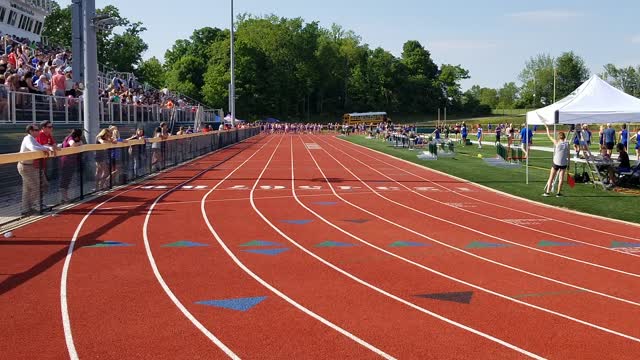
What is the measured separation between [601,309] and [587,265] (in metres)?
2.27

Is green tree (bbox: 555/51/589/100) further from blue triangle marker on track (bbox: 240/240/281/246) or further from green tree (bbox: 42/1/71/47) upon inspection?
blue triangle marker on track (bbox: 240/240/281/246)

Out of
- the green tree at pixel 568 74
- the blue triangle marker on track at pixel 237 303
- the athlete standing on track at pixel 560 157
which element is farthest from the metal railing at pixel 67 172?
the green tree at pixel 568 74

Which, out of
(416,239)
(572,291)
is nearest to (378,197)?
(416,239)

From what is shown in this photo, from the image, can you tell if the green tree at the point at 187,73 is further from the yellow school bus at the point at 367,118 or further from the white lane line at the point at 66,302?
the white lane line at the point at 66,302

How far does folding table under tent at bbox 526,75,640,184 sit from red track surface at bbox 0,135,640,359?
14.2 feet

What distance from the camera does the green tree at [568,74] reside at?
139750 mm

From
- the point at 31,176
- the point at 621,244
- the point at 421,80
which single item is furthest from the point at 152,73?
the point at 621,244

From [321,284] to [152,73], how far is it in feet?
373

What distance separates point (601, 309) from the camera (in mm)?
6926

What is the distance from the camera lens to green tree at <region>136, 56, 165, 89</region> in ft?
343

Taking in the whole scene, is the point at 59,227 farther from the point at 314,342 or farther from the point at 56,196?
the point at 314,342

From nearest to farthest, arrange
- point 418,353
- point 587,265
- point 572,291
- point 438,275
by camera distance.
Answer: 1. point 418,353
2. point 572,291
3. point 438,275
4. point 587,265

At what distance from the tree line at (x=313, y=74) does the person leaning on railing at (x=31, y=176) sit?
96.4m

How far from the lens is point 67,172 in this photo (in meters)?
14.5
